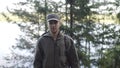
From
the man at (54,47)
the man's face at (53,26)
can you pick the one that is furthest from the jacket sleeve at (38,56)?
the man's face at (53,26)

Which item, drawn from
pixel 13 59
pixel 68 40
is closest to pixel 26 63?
pixel 13 59

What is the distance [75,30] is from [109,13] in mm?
4160

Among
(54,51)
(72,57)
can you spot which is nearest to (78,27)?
(72,57)

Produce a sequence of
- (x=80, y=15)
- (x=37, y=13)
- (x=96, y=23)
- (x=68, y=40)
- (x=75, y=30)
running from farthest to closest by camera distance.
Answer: (x=96, y=23)
(x=37, y=13)
(x=80, y=15)
(x=75, y=30)
(x=68, y=40)

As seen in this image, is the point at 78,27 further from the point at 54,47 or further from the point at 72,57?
the point at 54,47

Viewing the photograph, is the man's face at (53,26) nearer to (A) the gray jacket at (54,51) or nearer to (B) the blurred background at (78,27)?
(A) the gray jacket at (54,51)

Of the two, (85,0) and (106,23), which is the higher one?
(85,0)

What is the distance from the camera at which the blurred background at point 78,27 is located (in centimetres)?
2341

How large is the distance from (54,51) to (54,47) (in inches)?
1.8

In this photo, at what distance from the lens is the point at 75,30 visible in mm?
23141

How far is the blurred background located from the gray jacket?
17596 millimetres

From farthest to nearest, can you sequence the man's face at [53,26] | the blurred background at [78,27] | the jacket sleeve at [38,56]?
the blurred background at [78,27], the jacket sleeve at [38,56], the man's face at [53,26]

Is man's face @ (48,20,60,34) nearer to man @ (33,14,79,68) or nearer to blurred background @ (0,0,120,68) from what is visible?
man @ (33,14,79,68)

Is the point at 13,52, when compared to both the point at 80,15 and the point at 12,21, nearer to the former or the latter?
the point at 12,21
